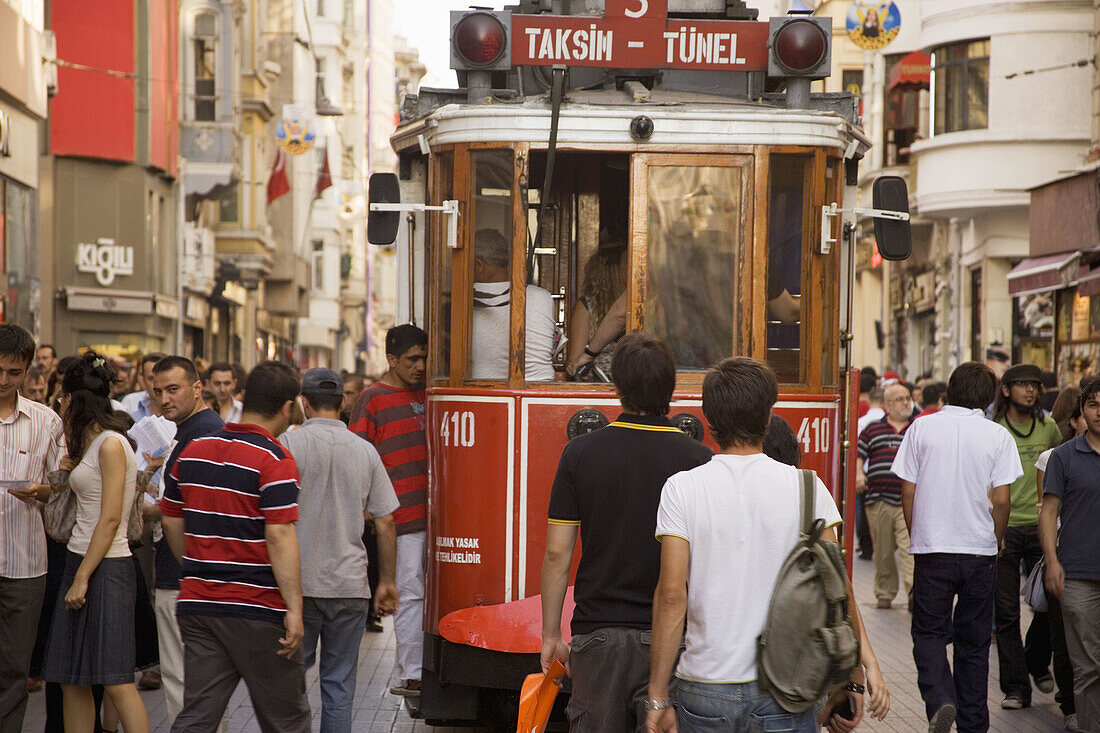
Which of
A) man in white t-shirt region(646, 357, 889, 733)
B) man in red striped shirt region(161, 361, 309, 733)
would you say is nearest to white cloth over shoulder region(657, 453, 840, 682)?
man in white t-shirt region(646, 357, 889, 733)

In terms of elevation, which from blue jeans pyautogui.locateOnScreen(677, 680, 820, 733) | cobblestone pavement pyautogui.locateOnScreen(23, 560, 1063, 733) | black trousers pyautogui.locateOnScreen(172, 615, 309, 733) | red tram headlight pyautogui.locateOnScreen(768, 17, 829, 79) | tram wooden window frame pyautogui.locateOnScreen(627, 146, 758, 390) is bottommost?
cobblestone pavement pyautogui.locateOnScreen(23, 560, 1063, 733)

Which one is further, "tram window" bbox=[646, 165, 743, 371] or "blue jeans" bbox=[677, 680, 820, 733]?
"tram window" bbox=[646, 165, 743, 371]

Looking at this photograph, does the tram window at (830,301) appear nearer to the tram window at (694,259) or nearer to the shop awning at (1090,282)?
the tram window at (694,259)

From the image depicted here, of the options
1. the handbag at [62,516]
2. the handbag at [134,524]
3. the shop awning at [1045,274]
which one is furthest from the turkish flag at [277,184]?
the handbag at [62,516]

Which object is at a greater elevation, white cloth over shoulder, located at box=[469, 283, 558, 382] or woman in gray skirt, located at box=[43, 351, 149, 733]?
white cloth over shoulder, located at box=[469, 283, 558, 382]

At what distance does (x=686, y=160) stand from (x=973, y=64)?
20.0 metres

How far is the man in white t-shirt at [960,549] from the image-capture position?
7.59 metres

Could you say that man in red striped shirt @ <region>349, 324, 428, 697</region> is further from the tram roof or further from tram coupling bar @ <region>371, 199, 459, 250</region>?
the tram roof

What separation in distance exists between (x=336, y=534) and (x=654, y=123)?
7.77 ft

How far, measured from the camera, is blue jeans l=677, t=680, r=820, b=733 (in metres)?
4.35

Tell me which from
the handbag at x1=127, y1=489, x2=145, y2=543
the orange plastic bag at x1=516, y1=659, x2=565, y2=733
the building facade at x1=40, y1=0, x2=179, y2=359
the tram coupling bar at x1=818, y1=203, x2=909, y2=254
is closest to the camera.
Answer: the orange plastic bag at x1=516, y1=659, x2=565, y2=733

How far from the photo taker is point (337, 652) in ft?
22.1

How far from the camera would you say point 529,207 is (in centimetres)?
729

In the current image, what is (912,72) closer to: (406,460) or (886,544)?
(886,544)
